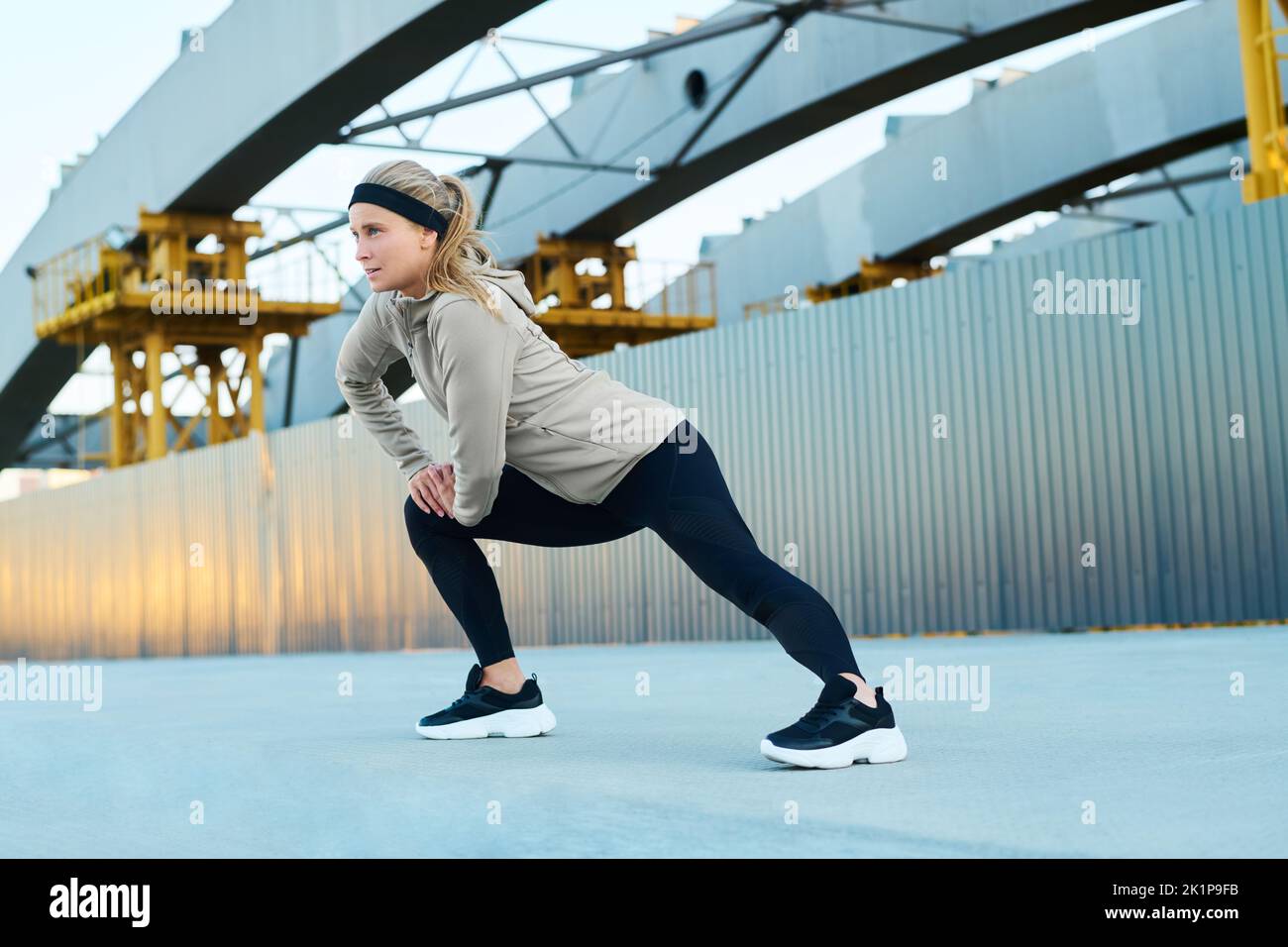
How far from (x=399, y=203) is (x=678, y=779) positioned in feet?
4.92

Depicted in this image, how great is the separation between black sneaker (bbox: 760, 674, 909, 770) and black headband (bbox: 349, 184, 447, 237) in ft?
4.74

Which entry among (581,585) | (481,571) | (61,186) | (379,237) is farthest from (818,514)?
(61,186)

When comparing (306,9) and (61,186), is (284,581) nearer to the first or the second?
(306,9)

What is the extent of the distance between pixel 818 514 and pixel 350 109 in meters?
9.14

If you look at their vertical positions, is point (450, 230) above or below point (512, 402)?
above

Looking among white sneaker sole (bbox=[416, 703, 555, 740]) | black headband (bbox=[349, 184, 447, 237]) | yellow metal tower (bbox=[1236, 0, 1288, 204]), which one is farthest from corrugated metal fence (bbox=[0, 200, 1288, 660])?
black headband (bbox=[349, 184, 447, 237])

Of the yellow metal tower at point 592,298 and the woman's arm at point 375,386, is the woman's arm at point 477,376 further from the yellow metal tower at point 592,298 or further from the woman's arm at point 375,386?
the yellow metal tower at point 592,298

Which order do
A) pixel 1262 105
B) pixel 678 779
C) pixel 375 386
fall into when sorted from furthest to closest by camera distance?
1. pixel 1262 105
2. pixel 375 386
3. pixel 678 779

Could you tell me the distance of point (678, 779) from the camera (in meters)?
2.88

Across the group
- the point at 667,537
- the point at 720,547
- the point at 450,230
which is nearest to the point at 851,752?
the point at 720,547

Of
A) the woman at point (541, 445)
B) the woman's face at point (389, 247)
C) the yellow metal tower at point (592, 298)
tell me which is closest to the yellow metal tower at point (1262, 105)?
the woman at point (541, 445)

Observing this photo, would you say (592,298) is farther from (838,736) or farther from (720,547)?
(838,736)

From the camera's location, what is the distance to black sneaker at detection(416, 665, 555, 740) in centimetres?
379
